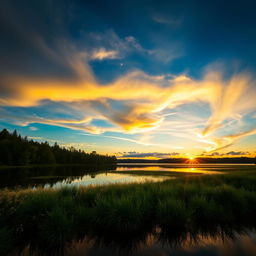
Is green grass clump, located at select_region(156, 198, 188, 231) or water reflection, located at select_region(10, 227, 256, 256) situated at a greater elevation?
green grass clump, located at select_region(156, 198, 188, 231)

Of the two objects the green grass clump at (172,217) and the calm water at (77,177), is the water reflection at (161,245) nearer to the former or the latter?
the green grass clump at (172,217)

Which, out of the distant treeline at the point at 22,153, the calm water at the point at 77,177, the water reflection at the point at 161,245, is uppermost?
the distant treeline at the point at 22,153

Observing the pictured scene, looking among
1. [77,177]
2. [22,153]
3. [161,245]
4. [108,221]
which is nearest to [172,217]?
[161,245]

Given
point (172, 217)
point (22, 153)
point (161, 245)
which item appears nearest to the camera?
point (161, 245)

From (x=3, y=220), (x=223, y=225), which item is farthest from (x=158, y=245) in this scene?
(x=3, y=220)

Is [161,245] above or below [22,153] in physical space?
below

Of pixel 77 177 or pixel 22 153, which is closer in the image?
pixel 77 177

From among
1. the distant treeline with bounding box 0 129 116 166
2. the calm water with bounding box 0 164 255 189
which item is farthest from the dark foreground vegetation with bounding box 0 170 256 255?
the distant treeline with bounding box 0 129 116 166

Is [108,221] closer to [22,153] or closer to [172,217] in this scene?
[172,217]

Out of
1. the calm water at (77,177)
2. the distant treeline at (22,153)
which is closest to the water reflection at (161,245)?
the calm water at (77,177)

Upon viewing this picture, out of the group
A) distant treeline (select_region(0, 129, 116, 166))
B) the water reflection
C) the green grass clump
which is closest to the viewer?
the water reflection

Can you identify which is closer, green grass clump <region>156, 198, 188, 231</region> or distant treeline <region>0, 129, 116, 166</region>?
green grass clump <region>156, 198, 188, 231</region>

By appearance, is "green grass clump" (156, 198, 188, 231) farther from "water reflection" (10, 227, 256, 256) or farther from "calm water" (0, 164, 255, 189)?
"calm water" (0, 164, 255, 189)

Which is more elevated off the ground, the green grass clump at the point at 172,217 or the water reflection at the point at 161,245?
the green grass clump at the point at 172,217
